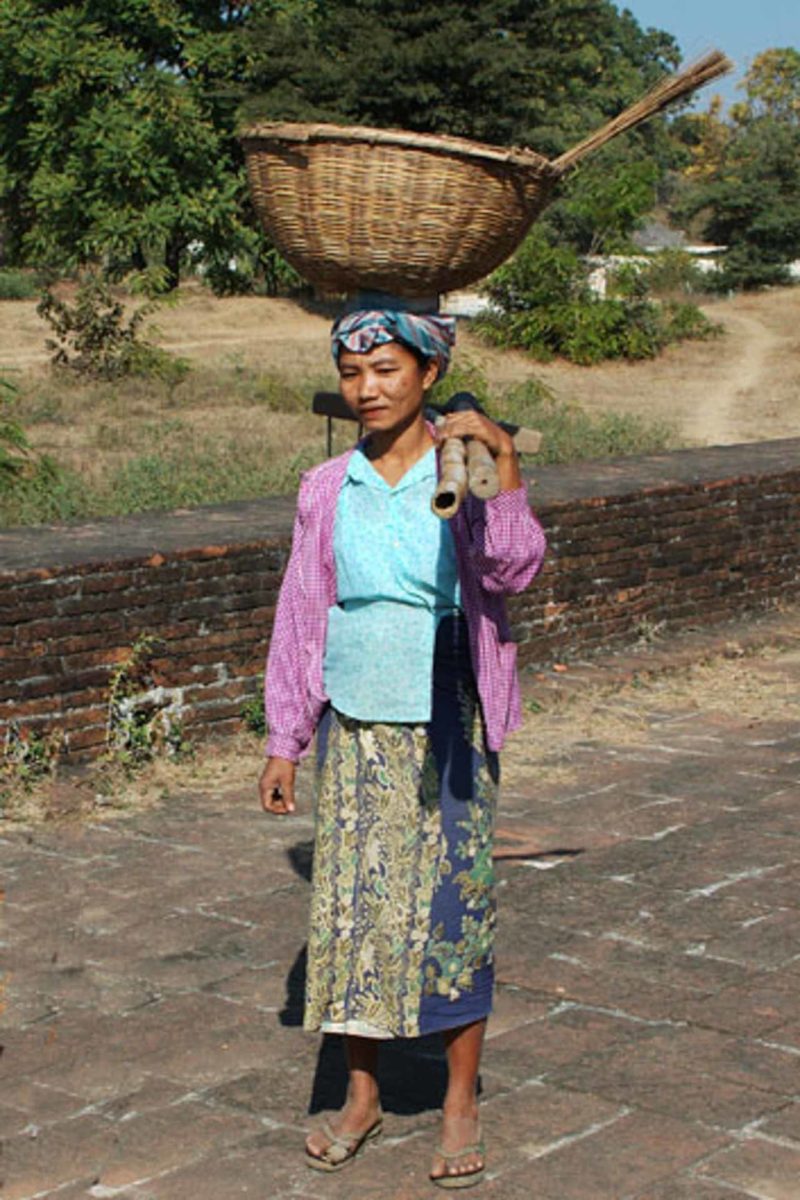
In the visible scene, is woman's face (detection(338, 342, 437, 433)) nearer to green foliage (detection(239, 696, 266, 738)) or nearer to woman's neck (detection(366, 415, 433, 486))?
woman's neck (detection(366, 415, 433, 486))

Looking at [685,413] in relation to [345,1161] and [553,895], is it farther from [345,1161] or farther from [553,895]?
[345,1161]

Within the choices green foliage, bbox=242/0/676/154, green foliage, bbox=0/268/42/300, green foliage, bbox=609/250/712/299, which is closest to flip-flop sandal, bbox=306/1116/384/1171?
green foliage, bbox=609/250/712/299

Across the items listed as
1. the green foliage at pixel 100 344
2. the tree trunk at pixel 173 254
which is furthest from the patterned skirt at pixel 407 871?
the tree trunk at pixel 173 254

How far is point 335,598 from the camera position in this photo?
3.49 metres

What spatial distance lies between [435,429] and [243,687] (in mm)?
3125

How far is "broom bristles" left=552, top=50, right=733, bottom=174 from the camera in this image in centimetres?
387

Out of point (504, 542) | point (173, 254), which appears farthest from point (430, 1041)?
point (173, 254)

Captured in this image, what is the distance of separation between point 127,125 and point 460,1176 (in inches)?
1109

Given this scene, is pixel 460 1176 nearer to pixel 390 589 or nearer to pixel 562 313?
pixel 390 589

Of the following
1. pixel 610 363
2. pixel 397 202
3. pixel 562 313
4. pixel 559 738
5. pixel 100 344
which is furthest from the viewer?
pixel 610 363

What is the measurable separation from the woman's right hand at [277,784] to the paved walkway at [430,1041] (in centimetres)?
63

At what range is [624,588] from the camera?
8180mm

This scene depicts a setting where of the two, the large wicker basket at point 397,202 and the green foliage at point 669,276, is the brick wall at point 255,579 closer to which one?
the large wicker basket at point 397,202

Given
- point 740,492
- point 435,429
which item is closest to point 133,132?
point 740,492
